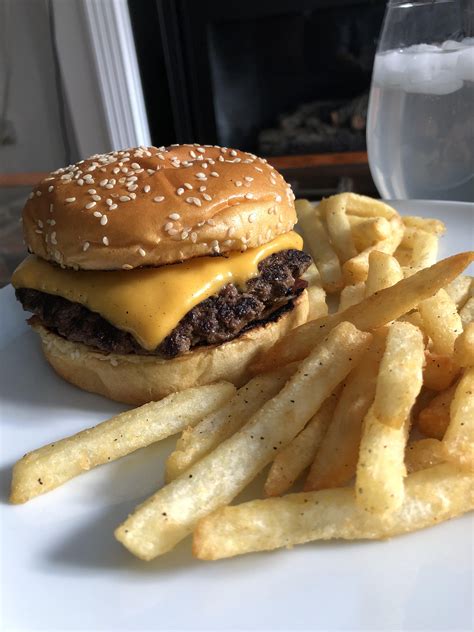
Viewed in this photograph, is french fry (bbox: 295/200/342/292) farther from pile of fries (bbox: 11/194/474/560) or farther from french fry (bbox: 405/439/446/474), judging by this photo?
french fry (bbox: 405/439/446/474)

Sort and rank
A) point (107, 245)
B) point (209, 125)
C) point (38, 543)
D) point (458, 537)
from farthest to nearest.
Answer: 1. point (209, 125)
2. point (107, 245)
3. point (38, 543)
4. point (458, 537)

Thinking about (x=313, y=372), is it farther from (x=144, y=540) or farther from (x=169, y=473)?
(x=144, y=540)

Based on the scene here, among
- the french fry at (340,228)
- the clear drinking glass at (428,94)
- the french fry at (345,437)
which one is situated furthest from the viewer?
the clear drinking glass at (428,94)

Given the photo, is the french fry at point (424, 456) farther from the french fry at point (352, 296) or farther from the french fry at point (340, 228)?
the french fry at point (340, 228)

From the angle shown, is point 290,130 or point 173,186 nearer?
point 173,186

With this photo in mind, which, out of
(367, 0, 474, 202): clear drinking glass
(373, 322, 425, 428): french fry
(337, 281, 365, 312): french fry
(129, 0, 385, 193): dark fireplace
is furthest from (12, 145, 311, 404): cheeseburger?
(129, 0, 385, 193): dark fireplace

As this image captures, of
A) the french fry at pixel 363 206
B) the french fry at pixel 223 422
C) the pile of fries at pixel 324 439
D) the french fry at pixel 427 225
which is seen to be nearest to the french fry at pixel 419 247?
the french fry at pixel 427 225

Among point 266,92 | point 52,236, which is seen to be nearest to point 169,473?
point 52,236
